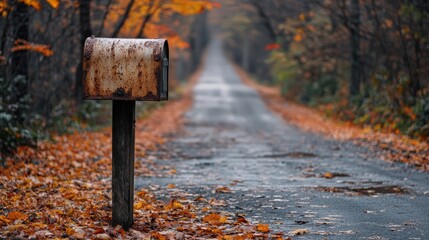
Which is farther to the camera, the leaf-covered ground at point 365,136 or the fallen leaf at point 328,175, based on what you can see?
the leaf-covered ground at point 365,136

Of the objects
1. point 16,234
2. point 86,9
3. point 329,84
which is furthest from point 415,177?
point 329,84

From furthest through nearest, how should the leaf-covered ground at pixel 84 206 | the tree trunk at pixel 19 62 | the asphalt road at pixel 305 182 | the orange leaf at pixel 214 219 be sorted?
the tree trunk at pixel 19 62, the orange leaf at pixel 214 219, the asphalt road at pixel 305 182, the leaf-covered ground at pixel 84 206

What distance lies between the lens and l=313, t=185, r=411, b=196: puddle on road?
9.65m

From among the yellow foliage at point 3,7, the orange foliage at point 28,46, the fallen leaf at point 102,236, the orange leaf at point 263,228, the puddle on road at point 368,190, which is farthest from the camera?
the orange foliage at point 28,46

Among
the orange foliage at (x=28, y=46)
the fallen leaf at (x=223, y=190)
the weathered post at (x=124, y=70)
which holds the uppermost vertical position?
the orange foliage at (x=28, y=46)

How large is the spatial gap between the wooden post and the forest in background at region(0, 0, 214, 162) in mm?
5503

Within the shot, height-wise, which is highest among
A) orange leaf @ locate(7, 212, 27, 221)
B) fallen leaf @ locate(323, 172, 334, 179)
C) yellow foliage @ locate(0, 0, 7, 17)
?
yellow foliage @ locate(0, 0, 7, 17)

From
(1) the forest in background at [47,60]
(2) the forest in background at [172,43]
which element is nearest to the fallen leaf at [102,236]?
(1) the forest in background at [47,60]

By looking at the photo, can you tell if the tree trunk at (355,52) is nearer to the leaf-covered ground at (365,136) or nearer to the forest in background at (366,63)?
the forest in background at (366,63)

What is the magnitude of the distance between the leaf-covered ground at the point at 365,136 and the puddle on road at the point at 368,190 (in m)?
2.11

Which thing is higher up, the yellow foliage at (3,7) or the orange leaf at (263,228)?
the yellow foliage at (3,7)

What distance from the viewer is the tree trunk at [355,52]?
22922mm

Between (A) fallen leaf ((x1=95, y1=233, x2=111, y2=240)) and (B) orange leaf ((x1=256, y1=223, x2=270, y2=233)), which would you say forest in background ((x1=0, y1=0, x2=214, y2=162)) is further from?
(B) orange leaf ((x1=256, y1=223, x2=270, y2=233))

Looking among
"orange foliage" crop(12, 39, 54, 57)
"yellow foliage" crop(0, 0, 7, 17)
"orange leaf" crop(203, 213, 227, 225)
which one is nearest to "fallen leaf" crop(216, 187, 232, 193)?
"orange leaf" crop(203, 213, 227, 225)
